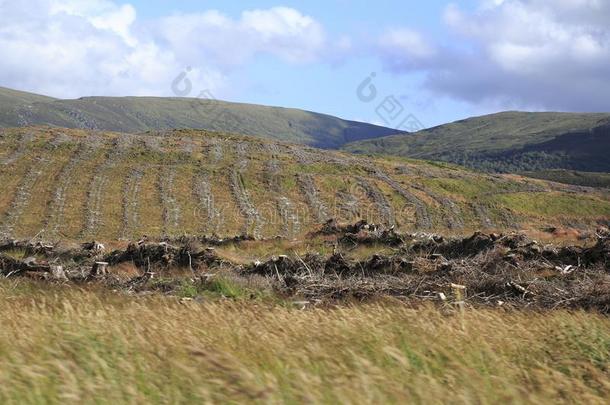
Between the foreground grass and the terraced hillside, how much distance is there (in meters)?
35.6

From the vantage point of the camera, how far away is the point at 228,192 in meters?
59.1

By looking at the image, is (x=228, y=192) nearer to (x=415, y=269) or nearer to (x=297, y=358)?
(x=415, y=269)

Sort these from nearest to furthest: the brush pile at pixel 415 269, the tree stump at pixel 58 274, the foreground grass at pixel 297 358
A: the foreground grass at pixel 297 358, the brush pile at pixel 415 269, the tree stump at pixel 58 274

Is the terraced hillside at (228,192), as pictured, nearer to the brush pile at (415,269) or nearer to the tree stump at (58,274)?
the brush pile at (415,269)

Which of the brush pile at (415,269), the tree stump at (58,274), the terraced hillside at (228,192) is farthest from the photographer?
the terraced hillside at (228,192)

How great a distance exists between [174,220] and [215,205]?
6189 millimetres

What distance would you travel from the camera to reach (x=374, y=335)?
5.06 metres

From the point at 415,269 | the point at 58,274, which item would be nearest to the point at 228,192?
the point at 58,274

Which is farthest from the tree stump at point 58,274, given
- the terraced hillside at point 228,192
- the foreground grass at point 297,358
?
the terraced hillside at point 228,192

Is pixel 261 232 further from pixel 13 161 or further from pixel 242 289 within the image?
pixel 242 289

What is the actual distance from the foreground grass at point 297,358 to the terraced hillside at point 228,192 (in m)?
35.6

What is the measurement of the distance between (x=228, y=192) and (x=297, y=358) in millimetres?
55143

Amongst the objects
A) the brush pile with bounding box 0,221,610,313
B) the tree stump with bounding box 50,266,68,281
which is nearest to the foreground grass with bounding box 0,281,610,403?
the brush pile with bounding box 0,221,610,313

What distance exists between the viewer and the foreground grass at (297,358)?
365 centimetres
